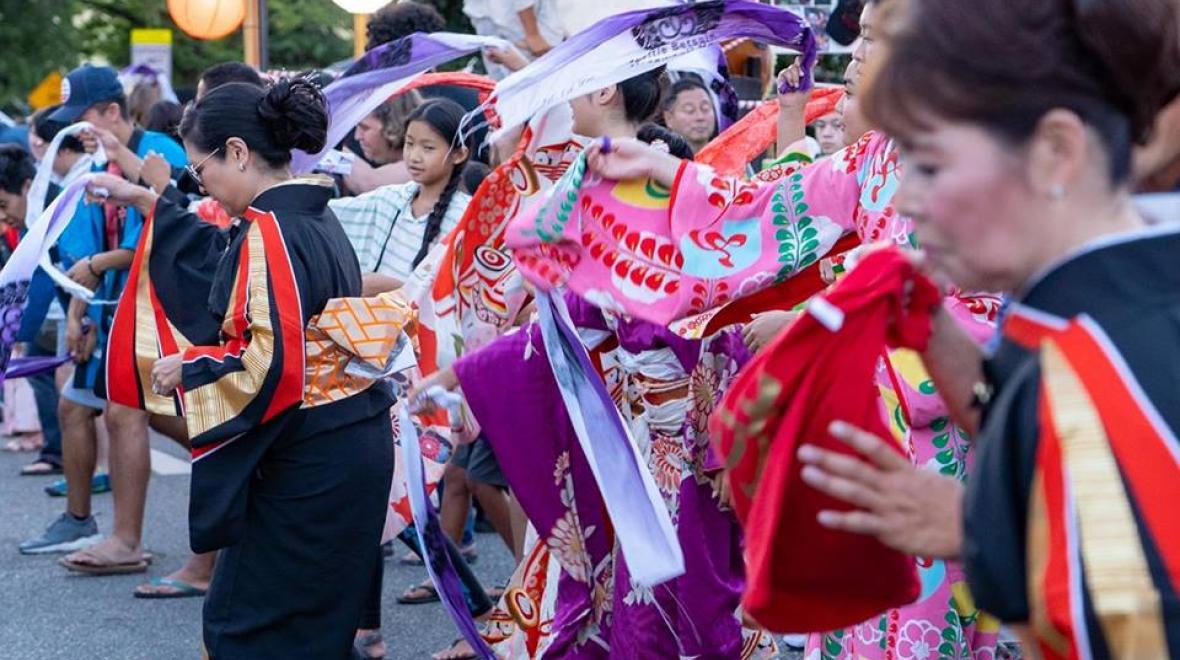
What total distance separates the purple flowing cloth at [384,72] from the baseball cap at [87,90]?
260 cm

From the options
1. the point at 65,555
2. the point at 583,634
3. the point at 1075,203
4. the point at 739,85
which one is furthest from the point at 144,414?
the point at 1075,203

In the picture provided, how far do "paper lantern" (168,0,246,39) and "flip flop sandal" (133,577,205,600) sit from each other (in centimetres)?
716

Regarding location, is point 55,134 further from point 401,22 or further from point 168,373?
point 168,373

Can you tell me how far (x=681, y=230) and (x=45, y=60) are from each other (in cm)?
2095

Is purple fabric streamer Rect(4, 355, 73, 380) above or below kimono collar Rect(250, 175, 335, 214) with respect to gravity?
below

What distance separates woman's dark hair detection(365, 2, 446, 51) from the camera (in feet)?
22.8

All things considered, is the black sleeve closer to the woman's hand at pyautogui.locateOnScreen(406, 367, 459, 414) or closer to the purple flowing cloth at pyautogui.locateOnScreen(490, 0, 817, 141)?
the purple flowing cloth at pyautogui.locateOnScreen(490, 0, 817, 141)

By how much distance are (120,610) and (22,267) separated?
1789mm

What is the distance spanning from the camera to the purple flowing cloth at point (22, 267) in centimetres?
462

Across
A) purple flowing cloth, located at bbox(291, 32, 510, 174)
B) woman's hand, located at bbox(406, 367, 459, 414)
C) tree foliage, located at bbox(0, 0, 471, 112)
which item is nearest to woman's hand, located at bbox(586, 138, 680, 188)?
woman's hand, located at bbox(406, 367, 459, 414)

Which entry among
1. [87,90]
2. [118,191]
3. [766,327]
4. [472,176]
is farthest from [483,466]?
[766,327]

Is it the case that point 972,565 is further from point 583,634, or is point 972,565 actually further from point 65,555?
point 65,555

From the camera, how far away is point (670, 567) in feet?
10.3

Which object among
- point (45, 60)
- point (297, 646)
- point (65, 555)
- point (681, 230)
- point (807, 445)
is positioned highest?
point (807, 445)
